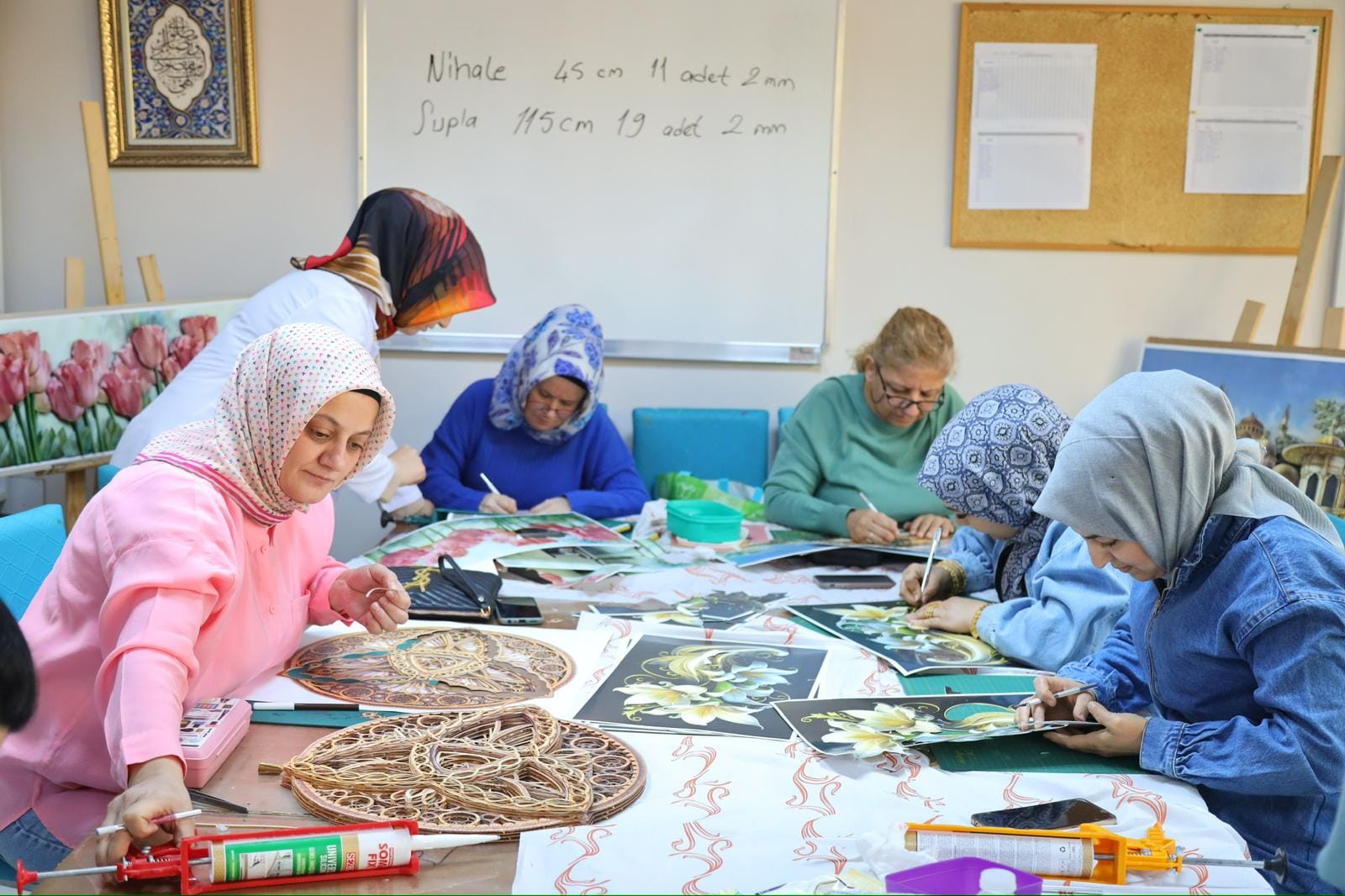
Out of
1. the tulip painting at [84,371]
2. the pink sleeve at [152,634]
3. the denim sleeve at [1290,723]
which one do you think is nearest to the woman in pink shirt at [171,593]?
the pink sleeve at [152,634]

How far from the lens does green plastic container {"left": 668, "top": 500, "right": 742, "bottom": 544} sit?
112 inches

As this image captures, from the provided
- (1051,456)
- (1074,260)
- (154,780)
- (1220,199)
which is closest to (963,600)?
(1051,456)

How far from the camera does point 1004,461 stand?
2156 mm

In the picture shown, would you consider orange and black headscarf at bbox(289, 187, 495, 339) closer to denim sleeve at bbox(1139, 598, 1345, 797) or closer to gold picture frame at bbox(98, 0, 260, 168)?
gold picture frame at bbox(98, 0, 260, 168)

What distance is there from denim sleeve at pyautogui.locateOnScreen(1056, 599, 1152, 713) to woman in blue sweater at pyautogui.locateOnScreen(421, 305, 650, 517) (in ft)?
5.68

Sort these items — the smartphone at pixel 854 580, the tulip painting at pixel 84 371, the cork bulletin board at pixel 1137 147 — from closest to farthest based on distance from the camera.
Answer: the smartphone at pixel 854 580
the tulip painting at pixel 84 371
the cork bulletin board at pixel 1137 147

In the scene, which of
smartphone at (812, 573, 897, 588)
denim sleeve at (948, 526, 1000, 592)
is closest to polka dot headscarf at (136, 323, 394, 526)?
smartphone at (812, 573, 897, 588)

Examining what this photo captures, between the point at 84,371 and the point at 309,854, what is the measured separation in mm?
2653

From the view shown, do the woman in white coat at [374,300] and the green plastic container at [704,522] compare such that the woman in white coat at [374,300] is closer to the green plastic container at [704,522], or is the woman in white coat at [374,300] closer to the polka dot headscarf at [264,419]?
the green plastic container at [704,522]

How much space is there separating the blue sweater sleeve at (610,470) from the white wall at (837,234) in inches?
27.1

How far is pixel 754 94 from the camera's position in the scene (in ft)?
13.6

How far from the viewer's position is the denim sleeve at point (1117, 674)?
5.68 ft

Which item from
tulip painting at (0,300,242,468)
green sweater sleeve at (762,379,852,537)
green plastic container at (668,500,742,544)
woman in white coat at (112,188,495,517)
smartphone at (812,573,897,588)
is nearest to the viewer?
smartphone at (812,573,897,588)

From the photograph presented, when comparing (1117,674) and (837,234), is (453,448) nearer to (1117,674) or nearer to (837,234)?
(837,234)
